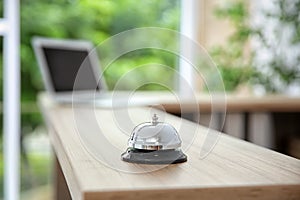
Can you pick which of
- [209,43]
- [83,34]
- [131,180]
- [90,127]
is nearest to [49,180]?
[83,34]

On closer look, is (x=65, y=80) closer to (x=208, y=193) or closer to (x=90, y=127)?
(x=90, y=127)

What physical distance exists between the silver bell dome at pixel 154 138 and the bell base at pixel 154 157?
0.05 ft

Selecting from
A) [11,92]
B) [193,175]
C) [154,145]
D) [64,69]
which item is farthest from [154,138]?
[11,92]

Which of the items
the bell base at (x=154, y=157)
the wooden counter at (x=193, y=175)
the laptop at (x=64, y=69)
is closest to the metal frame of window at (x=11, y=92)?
the laptop at (x=64, y=69)

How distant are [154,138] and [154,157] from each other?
3 centimetres

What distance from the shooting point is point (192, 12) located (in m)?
4.41

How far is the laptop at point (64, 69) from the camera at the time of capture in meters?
2.75

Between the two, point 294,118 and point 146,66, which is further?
point 294,118

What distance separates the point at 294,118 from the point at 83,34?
6.27 ft

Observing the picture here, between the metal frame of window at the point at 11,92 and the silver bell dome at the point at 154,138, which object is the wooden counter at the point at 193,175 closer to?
the silver bell dome at the point at 154,138

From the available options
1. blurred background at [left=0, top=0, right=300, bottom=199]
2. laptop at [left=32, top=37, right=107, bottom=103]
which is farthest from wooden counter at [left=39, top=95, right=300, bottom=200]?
blurred background at [left=0, top=0, right=300, bottom=199]

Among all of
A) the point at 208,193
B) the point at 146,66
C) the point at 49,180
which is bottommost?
the point at 49,180

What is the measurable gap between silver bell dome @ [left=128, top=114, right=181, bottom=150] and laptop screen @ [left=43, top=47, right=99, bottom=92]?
5.71 ft

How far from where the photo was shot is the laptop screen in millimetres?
2811
